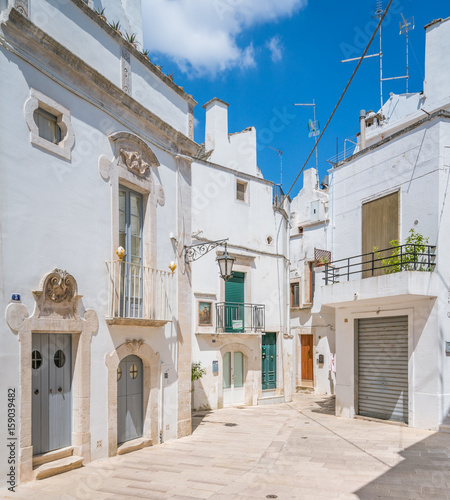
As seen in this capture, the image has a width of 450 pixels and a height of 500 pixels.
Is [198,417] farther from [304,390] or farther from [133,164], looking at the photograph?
[304,390]

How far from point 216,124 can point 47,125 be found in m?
11.3

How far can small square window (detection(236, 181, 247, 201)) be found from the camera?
1873 cm

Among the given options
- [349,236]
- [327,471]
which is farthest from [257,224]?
[327,471]

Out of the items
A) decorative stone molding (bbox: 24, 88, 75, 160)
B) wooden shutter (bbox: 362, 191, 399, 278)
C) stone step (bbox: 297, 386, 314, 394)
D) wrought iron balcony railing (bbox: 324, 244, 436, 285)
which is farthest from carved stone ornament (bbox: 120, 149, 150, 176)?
stone step (bbox: 297, 386, 314, 394)

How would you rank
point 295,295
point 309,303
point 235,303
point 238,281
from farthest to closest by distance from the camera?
point 295,295 < point 309,303 < point 238,281 < point 235,303

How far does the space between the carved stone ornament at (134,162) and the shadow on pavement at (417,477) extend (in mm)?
6791

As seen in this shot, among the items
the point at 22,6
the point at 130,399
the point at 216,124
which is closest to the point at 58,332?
the point at 130,399

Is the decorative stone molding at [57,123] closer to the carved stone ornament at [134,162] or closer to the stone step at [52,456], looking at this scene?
the carved stone ornament at [134,162]

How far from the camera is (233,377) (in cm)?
1788

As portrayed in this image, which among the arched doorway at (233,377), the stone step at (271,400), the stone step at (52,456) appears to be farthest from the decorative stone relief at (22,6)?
the stone step at (271,400)

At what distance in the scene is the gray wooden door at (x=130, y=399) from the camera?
975cm

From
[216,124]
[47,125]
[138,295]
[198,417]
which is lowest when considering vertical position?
[198,417]

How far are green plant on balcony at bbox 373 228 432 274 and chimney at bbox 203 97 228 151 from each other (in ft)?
26.6

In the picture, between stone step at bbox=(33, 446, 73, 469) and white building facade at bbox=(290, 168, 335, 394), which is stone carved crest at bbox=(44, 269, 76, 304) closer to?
stone step at bbox=(33, 446, 73, 469)
